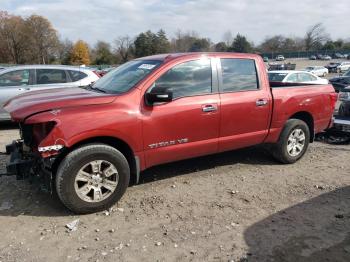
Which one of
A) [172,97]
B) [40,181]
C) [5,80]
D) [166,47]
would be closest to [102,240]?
[40,181]

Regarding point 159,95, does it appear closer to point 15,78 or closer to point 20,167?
point 20,167

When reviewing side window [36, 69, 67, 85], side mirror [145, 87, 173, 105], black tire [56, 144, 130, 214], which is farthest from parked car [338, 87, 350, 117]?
side window [36, 69, 67, 85]

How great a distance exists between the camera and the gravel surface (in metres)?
3.80

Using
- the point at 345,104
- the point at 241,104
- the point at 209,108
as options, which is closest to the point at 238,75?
the point at 241,104

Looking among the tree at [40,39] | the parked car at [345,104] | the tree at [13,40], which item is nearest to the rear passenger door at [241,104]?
the parked car at [345,104]

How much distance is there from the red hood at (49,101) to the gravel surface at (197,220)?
1189mm

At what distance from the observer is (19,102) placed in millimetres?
4883

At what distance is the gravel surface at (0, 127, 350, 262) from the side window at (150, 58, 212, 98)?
1.33 m

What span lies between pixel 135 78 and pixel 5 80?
19.0 feet

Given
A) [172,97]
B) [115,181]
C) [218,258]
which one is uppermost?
[172,97]

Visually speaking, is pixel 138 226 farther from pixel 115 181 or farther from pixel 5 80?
pixel 5 80

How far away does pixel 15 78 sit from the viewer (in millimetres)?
9633

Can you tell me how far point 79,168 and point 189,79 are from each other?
6.26ft

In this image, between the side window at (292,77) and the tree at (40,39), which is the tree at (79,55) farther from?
the side window at (292,77)
